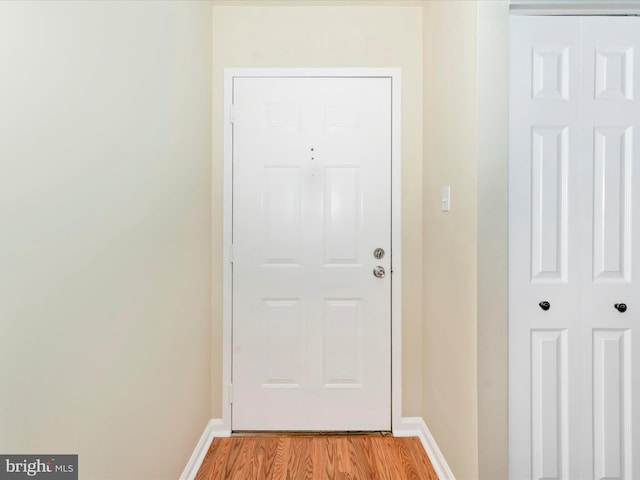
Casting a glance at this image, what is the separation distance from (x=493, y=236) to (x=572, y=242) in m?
0.32

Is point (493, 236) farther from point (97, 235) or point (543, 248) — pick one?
point (97, 235)

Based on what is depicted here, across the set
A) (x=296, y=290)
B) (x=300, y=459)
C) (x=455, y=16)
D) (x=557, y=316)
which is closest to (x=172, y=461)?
(x=300, y=459)

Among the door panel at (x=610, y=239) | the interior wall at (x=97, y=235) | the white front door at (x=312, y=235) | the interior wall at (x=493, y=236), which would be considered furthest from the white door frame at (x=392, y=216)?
the door panel at (x=610, y=239)

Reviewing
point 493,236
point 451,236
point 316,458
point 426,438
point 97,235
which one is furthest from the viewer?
point 426,438

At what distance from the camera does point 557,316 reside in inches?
54.0

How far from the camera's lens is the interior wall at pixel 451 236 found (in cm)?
140

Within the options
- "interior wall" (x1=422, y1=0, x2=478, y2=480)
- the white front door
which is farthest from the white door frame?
"interior wall" (x1=422, y1=0, x2=478, y2=480)

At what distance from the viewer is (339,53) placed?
6.68ft

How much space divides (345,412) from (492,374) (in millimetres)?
964

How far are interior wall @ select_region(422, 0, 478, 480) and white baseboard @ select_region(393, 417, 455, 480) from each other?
0.04 meters

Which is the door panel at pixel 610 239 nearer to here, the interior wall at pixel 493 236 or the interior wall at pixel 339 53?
the interior wall at pixel 493 236

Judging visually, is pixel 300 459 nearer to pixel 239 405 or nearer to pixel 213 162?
pixel 239 405

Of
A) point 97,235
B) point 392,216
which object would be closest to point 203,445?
point 97,235

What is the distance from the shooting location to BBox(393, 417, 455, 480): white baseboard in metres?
1.66
